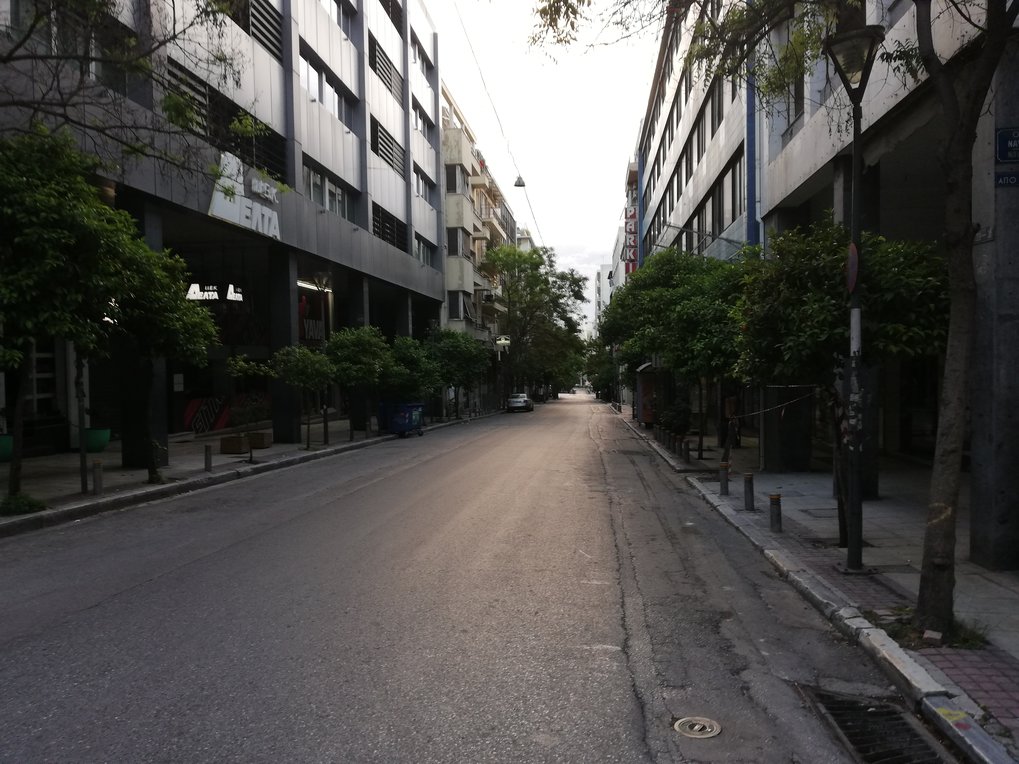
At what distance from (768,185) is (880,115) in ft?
21.5

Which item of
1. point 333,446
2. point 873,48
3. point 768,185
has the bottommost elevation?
point 333,446

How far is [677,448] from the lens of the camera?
1938 centimetres

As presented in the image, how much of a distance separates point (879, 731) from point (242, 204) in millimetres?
18782

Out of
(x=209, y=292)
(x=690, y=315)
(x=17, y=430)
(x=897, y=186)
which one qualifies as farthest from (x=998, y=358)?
(x=209, y=292)

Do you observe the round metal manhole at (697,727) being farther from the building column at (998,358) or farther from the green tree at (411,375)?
the green tree at (411,375)

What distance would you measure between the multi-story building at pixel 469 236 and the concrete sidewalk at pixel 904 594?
33963mm

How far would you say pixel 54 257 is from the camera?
981 cm

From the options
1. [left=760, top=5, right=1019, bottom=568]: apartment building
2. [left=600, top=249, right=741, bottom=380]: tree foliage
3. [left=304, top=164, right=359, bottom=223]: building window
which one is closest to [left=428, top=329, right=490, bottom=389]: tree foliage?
[left=304, top=164, right=359, bottom=223]: building window

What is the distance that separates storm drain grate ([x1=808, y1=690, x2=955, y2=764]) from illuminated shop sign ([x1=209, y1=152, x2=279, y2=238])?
54.5 feet

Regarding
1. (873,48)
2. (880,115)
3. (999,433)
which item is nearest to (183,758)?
(999,433)

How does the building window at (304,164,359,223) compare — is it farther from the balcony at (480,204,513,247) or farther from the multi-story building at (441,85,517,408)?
the balcony at (480,204,513,247)

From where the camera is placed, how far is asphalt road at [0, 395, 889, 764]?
3.73 meters

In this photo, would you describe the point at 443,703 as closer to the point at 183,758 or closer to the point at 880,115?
the point at 183,758

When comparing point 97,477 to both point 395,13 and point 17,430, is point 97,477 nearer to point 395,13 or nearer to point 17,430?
point 17,430
